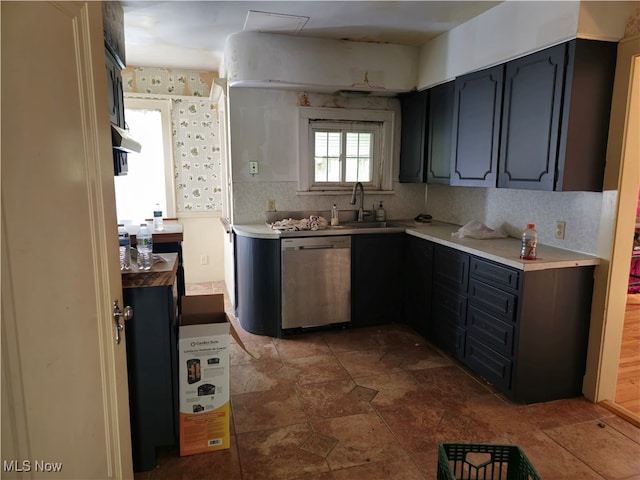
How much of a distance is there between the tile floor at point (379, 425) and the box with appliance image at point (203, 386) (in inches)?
3.6

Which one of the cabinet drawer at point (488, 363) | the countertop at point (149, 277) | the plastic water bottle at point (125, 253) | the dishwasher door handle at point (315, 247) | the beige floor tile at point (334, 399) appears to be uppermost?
the plastic water bottle at point (125, 253)

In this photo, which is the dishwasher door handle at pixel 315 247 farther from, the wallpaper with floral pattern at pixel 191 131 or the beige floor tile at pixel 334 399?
the wallpaper with floral pattern at pixel 191 131

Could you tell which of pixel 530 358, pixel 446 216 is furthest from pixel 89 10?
pixel 446 216

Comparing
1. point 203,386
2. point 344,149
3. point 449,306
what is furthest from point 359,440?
point 344,149

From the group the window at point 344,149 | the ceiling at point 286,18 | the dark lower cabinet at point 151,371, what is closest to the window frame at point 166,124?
the ceiling at point 286,18

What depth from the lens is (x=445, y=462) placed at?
1.55 metres

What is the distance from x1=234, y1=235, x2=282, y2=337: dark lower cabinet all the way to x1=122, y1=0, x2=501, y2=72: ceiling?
1.74 m

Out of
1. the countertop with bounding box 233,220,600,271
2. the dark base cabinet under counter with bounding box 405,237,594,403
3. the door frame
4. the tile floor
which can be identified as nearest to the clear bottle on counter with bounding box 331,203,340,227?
the countertop with bounding box 233,220,600,271

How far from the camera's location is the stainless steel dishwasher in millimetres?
3541

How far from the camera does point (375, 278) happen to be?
3789 mm

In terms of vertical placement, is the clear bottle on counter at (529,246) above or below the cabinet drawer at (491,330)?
above

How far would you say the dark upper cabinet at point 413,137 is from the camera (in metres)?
3.89
